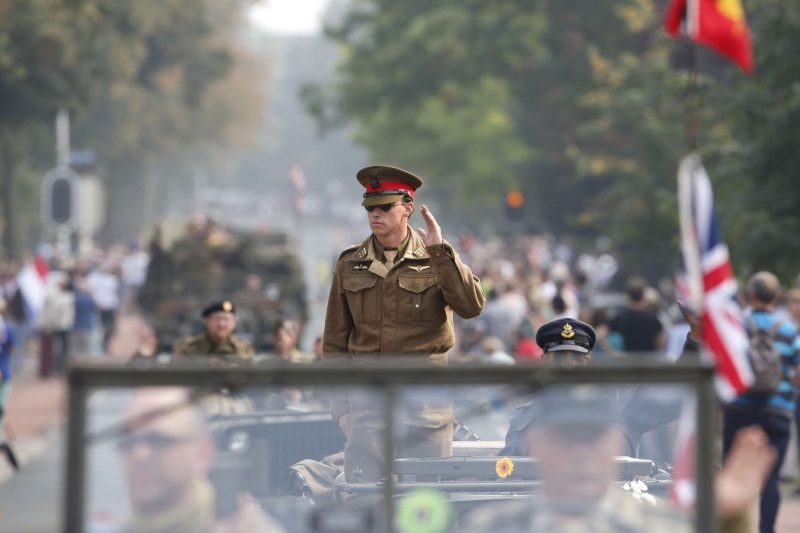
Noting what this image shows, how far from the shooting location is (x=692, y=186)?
374cm

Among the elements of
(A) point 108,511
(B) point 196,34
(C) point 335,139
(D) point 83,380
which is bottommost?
(A) point 108,511

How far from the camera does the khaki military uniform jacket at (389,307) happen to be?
6406mm

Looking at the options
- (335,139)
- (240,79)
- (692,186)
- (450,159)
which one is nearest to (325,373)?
(692,186)

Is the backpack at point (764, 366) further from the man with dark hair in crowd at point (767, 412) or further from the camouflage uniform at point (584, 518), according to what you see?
the camouflage uniform at point (584, 518)

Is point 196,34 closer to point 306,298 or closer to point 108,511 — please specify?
point 306,298

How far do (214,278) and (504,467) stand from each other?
72.0 ft

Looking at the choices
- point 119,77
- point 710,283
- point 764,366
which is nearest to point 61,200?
point 119,77

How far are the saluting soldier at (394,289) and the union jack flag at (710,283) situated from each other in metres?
2.09

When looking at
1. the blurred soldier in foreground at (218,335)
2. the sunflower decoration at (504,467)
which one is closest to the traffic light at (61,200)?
the blurred soldier in foreground at (218,335)

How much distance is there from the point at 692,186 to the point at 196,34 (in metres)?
51.5

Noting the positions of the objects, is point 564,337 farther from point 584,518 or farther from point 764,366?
point 584,518

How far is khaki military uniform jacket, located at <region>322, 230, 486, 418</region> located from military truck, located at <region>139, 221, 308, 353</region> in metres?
18.2

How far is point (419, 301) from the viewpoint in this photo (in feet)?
21.1

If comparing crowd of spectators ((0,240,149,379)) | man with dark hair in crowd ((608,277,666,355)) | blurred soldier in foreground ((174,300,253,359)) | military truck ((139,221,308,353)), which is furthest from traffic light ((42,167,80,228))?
blurred soldier in foreground ((174,300,253,359))
